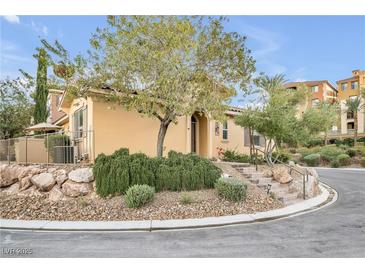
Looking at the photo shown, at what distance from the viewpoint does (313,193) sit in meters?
10.7

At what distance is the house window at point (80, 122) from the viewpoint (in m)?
12.2

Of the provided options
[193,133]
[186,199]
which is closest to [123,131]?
[193,133]

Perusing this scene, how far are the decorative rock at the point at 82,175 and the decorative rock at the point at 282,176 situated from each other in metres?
7.49

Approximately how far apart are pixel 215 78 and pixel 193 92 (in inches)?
44.1

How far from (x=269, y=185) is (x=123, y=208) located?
5491 millimetres

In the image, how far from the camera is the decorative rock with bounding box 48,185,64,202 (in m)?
8.94

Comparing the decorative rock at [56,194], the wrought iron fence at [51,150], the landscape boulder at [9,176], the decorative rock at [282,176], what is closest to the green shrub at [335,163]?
the decorative rock at [282,176]

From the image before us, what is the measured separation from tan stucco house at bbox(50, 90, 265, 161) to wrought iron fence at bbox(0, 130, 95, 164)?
0.05 m

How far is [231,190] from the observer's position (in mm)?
8406

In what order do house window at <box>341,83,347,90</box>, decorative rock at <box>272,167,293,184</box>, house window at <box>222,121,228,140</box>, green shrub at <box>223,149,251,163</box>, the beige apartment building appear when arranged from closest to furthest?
decorative rock at <box>272,167,293,184</box> < green shrub at <box>223,149,251,163</box> < house window at <box>222,121,228,140</box> < the beige apartment building < house window at <box>341,83,347,90</box>

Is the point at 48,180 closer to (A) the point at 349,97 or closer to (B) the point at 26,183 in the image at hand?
(B) the point at 26,183

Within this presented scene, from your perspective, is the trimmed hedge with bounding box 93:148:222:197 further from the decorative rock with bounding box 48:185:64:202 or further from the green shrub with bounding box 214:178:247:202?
the decorative rock with bounding box 48:185:64:202

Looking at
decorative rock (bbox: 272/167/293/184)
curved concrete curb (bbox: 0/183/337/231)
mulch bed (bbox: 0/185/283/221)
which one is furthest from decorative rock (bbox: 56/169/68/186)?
decorative rock (bbox: 272/167/293/184)

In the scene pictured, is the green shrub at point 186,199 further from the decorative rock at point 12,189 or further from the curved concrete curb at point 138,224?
the decorative rock at point 12,189
